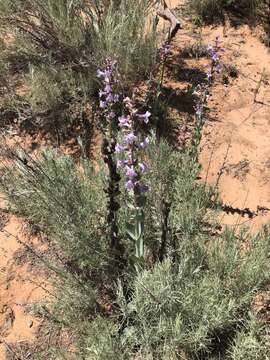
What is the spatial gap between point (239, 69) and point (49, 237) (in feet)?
8.33

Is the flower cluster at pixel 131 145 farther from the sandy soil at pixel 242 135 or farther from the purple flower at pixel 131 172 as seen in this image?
the sandy soil at pixel 242 135

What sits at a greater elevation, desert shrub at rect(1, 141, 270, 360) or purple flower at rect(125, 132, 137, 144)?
purple flower at rect(125, 132, 137, 144)

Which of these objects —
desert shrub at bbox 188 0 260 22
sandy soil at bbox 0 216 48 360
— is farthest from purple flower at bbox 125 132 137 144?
desert shrub at bbox 188 0 260 22

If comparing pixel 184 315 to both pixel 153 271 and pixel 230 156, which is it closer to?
pixel 153 271

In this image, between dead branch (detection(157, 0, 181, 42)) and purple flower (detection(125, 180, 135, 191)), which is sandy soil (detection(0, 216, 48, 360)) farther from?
dead branch (detection(157, 0, 181, 42))

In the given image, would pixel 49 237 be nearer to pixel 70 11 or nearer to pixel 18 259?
pixel 18 259

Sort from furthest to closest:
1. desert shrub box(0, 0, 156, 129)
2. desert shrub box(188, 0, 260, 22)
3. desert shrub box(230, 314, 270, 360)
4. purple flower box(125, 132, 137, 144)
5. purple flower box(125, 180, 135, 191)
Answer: desert shrub box(188, 0, 260, 22)
desert shrub box(0, 0, 156, 129)
desert shrub box(230, 314, 270, 360)
purple flower box(125, 180, 135, 191)
purple flower box(125, 132, 137, 144)

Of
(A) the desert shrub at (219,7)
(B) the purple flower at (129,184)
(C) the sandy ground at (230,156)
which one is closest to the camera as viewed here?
(B) the purple flower at (129,184)

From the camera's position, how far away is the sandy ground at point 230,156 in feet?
10.6

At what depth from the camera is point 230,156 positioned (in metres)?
4.04

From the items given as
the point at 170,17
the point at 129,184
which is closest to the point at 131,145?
the point at 129,184

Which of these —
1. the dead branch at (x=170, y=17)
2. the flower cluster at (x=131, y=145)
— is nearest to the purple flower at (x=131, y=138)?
the flower cluster at (x=131, y=145)

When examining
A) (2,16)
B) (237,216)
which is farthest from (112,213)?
(2,16)

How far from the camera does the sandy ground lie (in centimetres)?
322
